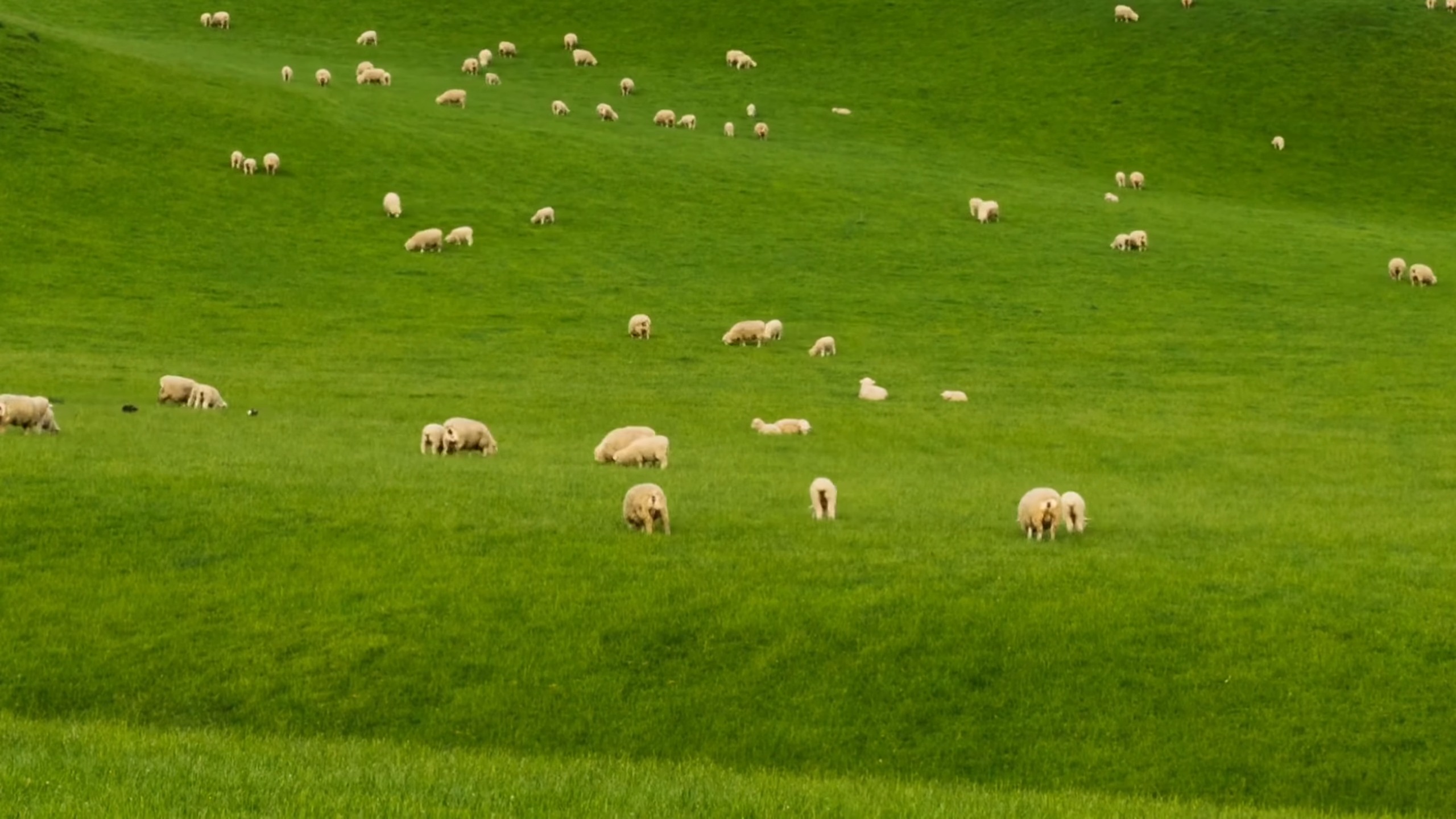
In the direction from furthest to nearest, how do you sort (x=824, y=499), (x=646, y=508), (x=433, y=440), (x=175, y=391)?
(x=175, y=391) → (x=433, y=440) → (x=824, y=499) → (x=646, y=508)

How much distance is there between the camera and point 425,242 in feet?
183

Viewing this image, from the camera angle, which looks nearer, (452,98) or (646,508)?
(646,508)

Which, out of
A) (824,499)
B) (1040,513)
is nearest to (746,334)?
(824,499)

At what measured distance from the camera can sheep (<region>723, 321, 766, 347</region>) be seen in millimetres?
46344

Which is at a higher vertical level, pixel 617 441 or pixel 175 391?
pixel 175 391

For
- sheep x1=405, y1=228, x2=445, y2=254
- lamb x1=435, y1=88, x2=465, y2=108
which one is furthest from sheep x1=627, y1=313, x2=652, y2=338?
lamb x1=435, y1=88, x2=465, y2=108

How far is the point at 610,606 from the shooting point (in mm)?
20547

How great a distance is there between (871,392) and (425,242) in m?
22.7

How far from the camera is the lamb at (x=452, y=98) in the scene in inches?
3098

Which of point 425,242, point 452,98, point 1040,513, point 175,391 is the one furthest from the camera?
point 452,98

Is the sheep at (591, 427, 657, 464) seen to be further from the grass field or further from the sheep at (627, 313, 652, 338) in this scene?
the sheep at (627, 313, 652, 338)

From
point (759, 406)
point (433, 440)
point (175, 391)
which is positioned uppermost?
point (759, 406)

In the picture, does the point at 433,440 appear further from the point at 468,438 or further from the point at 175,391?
the point at 175,391

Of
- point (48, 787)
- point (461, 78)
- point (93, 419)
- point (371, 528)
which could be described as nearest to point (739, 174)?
point (461, 78)
